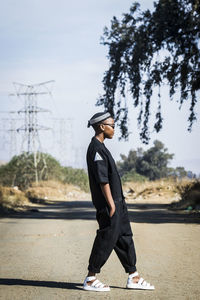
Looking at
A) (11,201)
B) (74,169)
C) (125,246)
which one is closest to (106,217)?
(125,246)

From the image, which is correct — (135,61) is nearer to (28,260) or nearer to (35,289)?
(28,260)

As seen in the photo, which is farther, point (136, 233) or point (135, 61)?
point (135, 61)

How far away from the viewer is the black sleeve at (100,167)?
6.20 meters

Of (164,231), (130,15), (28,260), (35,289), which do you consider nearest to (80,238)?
(164,231)

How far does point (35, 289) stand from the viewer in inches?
255

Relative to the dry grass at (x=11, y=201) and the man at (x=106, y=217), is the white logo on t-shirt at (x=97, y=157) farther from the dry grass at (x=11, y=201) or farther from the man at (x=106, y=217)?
the dry grass at (x=11, y=201)

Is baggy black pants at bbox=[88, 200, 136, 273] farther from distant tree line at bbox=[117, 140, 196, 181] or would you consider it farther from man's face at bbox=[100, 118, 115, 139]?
distant tree line at bbox=[117, 140, 196, 181]

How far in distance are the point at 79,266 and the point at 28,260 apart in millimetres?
949

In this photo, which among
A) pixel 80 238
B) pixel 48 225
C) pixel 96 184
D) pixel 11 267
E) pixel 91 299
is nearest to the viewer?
pixel 91 299

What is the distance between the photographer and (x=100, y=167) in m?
6.22

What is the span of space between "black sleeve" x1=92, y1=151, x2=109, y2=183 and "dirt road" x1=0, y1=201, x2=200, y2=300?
127 centimetres

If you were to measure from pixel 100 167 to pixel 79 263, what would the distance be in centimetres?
260

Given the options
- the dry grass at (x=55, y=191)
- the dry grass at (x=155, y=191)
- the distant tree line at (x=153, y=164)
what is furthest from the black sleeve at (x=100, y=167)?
the distant tree line at (x=153, y=164)

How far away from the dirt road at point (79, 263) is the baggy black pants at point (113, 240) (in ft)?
1.10
